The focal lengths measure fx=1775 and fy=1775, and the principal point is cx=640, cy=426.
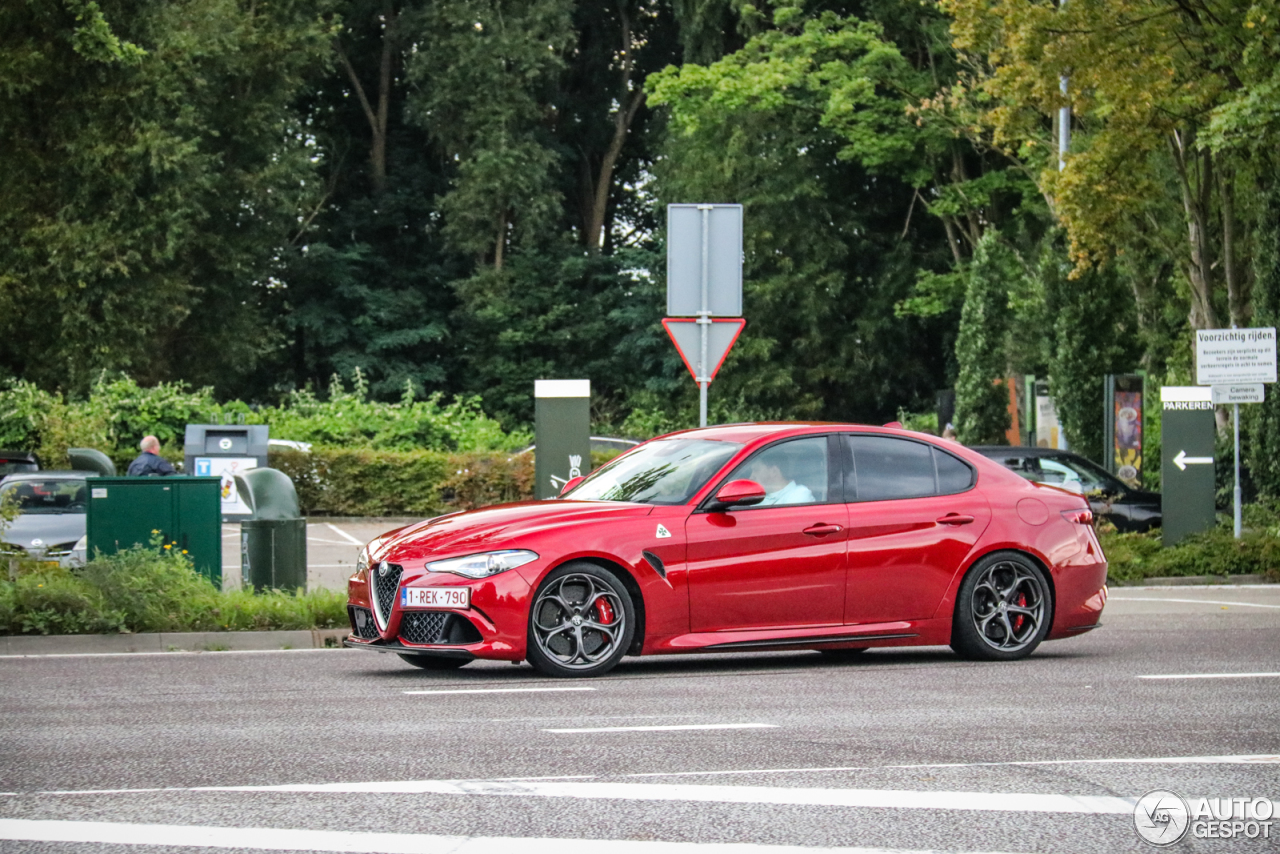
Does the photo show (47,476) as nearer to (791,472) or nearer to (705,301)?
(705,301)

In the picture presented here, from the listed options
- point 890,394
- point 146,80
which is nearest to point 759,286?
point 890,394

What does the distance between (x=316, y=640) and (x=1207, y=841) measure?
890 centimetres

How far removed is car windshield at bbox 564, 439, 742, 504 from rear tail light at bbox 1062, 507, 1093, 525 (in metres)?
2.32

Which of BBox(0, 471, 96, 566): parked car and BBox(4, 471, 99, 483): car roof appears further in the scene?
BBox(4, 471, 99, 483): car roof

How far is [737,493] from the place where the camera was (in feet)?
34.7

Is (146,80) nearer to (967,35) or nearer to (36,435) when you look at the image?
(36,435)

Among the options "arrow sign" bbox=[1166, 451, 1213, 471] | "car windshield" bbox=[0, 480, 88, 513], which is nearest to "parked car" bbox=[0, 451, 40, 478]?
"car windshield" bbox=[0, 480, 88, 513]

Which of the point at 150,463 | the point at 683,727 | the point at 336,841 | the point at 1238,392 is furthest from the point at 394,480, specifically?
the point at 336,841

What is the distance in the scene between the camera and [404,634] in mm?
10375

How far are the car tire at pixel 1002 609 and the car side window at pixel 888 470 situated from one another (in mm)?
640

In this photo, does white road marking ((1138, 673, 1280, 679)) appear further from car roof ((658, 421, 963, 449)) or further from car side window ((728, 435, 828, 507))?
car side window ((728, 435, 828, 507))

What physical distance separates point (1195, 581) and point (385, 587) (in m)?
12.8

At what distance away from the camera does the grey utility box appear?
2536cm

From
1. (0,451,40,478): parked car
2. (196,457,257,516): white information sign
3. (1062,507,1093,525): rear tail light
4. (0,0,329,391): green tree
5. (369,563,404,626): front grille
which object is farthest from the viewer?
(0,0,329,391): green tree
